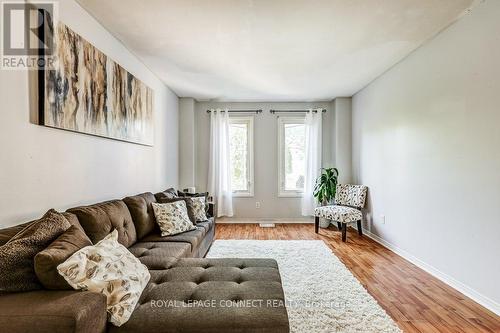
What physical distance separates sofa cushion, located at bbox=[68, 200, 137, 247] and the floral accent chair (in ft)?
10.1

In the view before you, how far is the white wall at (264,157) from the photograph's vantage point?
5742mm

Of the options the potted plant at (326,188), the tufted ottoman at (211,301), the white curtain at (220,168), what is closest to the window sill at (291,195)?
the potted plant at (326,188)

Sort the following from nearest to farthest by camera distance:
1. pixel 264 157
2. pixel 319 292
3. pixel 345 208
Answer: pixel 319 292 → pixel 345 208 → pixel 264 157

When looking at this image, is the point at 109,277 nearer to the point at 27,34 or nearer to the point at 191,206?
the point at 27,34

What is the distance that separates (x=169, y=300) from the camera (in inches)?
60.4

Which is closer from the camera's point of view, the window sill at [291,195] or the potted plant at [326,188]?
the potted plant at [326,188]

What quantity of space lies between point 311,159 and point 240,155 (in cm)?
148

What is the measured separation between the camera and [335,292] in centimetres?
253

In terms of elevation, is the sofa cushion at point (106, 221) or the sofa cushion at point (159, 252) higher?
the sofa cushion at point (106, 221)

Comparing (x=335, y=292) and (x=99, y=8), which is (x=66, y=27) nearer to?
(x=99, y=8)

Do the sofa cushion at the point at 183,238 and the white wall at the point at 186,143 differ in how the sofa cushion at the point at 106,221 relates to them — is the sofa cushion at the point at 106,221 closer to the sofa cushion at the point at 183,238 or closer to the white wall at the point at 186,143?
the sofa cushion at the point at 183,238

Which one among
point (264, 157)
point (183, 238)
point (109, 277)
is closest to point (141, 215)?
point (183, 238)

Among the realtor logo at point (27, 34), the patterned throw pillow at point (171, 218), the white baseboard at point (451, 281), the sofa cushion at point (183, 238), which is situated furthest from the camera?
the patterned throw pillow at point (171, 218)

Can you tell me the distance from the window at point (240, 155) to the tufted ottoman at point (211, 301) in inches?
146
